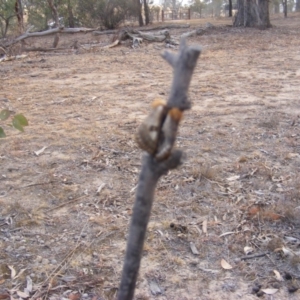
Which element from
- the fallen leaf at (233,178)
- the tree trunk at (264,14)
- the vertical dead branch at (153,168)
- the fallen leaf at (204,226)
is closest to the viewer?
the vertical dead branch at (153,168)

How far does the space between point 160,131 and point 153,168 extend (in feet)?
0.31

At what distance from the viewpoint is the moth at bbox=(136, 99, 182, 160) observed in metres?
1.07

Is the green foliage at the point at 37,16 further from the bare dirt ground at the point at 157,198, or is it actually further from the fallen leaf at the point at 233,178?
the fallen leaf at the point at 233,178

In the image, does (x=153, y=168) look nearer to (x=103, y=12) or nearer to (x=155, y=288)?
(x=155, y=288)

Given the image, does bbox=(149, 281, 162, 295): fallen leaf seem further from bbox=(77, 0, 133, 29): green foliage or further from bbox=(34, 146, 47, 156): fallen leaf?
bbox=(77, 0, 133, 29): green foliage

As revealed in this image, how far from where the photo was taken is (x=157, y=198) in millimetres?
3723

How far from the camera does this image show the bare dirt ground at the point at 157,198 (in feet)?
9.11

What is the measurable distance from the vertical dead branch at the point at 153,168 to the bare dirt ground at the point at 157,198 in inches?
58.3

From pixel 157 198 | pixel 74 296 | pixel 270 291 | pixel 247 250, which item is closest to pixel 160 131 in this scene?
pixel 74 296

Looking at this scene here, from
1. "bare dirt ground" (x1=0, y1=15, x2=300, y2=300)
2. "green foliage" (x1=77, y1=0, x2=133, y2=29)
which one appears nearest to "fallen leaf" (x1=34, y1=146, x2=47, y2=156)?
"bare dirt ground" (x1=0, y1=15, x2=300, y2=300)

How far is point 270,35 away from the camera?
15.6 metres

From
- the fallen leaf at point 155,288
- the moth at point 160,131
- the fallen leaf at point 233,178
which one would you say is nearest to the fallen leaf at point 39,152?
the fallen leaf at point 233,178

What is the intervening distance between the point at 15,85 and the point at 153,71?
2.75 metres

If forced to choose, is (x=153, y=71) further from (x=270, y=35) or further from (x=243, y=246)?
(x=270, y=35)
